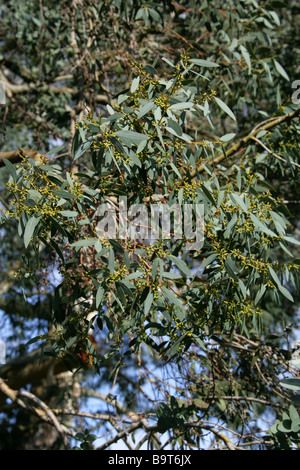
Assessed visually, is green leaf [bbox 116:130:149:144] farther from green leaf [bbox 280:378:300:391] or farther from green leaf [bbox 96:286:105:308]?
green leaf [bbox 280:378:300:391]

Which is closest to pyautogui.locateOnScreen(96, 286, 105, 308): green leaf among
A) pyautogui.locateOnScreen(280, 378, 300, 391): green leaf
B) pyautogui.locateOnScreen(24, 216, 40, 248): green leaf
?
pyautogui.locateOnScreen(24, 216, 40, 248): green leaf

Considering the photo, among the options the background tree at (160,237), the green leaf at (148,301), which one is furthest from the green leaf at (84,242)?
the green leaf at (148,301)

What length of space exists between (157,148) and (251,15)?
1.58m

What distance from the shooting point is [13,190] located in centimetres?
164

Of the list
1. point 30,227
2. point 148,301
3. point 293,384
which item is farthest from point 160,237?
point 293,384

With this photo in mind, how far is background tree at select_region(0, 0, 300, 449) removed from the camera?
174 cm

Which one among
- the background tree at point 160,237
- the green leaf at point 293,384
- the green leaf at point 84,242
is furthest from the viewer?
the background tree at point 160,237

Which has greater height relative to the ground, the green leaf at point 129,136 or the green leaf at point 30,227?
the green leaf at point 129,136

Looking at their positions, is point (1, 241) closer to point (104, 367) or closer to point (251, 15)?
point (104, 367)

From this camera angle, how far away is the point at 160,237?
1.83 m

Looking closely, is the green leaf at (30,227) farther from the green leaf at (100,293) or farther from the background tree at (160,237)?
the green leaf at (100,293)

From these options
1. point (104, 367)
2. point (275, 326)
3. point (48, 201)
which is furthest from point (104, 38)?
point (104, 367)

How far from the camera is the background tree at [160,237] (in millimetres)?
1739

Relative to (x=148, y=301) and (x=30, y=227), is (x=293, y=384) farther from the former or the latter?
(x=30, y=227)
